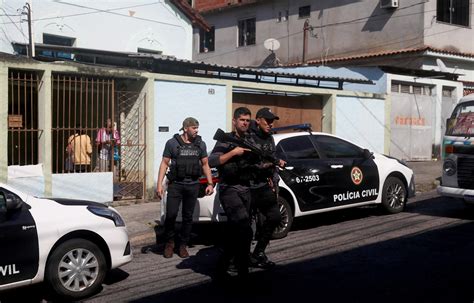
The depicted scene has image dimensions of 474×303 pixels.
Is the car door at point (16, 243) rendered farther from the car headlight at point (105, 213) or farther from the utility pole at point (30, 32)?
the utility pole at point (30, 32)

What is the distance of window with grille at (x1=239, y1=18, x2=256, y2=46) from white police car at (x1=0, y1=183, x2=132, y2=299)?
2187 cm

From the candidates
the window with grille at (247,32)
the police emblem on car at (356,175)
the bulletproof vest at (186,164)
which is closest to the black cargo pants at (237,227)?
the bulletproof vest at (186,164)

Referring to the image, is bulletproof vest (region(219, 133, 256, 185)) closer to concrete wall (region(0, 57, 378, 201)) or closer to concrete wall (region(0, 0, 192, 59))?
concrete wall (region(0, 57, 378, 201))

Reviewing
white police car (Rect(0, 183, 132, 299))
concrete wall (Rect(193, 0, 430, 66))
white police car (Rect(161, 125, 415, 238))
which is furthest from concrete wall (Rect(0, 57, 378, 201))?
concrete wall (Rect(193, 0, 430, 66))

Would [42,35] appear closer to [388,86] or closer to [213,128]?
[213,128]

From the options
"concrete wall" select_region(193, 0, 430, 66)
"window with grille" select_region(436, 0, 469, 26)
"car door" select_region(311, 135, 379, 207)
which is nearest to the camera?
"car door" select_region(311, 135, 379, 207)

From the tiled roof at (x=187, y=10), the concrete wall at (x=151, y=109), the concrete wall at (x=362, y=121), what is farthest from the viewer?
the tiled roof at (x=187, y=10)

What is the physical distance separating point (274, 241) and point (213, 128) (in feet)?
16.3

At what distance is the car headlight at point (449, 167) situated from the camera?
937 centimetres

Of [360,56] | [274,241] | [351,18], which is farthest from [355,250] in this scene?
[351,18]

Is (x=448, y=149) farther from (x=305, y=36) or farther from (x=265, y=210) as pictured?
(x=305, y=36)

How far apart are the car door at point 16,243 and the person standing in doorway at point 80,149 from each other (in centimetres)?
535

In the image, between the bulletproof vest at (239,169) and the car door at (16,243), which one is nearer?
the car door at (16,243)

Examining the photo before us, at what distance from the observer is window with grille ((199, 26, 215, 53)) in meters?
28.7
